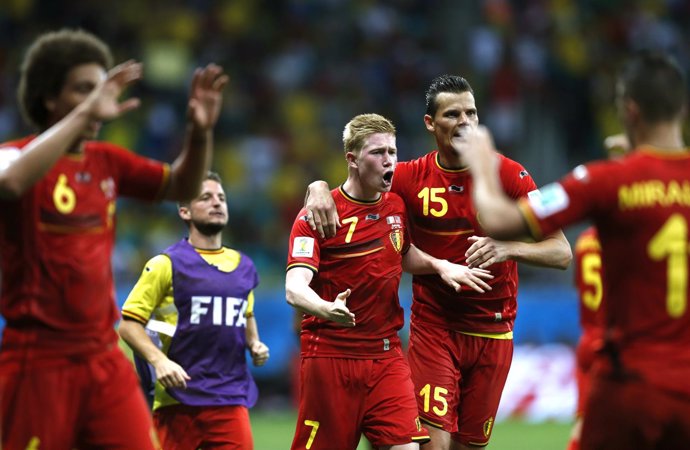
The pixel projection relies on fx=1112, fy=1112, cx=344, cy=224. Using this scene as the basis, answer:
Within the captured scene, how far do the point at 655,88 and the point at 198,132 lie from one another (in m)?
2.10

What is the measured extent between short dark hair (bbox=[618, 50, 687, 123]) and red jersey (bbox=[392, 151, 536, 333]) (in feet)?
9.87

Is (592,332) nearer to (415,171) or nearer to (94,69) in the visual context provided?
(415,171)

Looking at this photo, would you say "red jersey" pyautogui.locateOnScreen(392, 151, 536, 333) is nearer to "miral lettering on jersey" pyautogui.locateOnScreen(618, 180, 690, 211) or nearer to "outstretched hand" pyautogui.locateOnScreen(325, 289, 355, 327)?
"outstretched hand" pyautogui.locateOnScreen(325, 289, 355, 327)

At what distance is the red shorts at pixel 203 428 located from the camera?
767cm

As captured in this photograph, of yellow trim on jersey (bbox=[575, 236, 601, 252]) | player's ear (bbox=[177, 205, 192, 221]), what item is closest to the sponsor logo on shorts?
yellow trim on jersey (bbox=[575, 236, 601, 252])

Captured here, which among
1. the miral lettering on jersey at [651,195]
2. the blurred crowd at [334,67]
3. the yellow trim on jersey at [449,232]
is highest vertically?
the blurred crowd at [334,67]

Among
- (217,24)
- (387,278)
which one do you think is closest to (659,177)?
(387,278)

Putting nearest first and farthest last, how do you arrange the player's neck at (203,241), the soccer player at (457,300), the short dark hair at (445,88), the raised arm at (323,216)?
1. the raised arm at (323,216)
2. the soccer player at (457,300)
3. the short dark hair at (445,88)
4. the player's neck at (203,241)

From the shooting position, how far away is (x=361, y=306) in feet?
24.5

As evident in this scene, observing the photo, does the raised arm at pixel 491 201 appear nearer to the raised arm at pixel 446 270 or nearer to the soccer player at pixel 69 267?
the soccer player at pixel 69 267

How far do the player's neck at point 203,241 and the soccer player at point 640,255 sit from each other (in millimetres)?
3647

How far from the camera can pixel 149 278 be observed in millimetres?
7773

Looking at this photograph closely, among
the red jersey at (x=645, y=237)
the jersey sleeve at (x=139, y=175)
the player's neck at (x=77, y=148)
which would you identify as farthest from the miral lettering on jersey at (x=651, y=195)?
the player's neck at (x=77, y=148)

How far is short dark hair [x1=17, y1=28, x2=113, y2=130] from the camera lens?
5.14m
